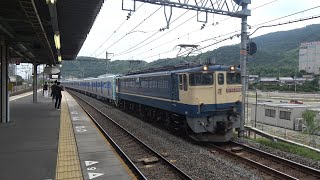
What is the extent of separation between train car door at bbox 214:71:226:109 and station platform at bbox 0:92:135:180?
431 cm

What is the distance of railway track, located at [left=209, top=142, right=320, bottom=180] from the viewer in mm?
8789

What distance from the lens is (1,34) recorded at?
15.2m

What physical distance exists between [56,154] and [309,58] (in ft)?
297

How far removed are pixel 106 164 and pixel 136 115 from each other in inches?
512

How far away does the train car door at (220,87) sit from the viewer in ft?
41.5

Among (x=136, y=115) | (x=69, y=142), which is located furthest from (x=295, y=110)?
(x=69, y=142)

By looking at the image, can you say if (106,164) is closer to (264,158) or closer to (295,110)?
(264,158)

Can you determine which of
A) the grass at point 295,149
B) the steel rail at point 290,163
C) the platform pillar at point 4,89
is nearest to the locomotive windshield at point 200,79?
the steel rail at point 290,163

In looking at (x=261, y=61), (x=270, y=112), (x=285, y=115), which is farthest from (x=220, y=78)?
(x=261, y=61)

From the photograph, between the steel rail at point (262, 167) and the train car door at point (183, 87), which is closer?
the steel rail at point (262, 167)

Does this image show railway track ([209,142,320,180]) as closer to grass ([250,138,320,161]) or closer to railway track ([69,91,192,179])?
grass ([250,138,320,161])

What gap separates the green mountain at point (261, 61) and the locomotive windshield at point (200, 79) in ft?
70.9

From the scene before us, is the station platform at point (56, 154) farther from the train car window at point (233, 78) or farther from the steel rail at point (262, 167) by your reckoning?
the train car window at point (233, 78)

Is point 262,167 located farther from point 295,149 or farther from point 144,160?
point 295,149
